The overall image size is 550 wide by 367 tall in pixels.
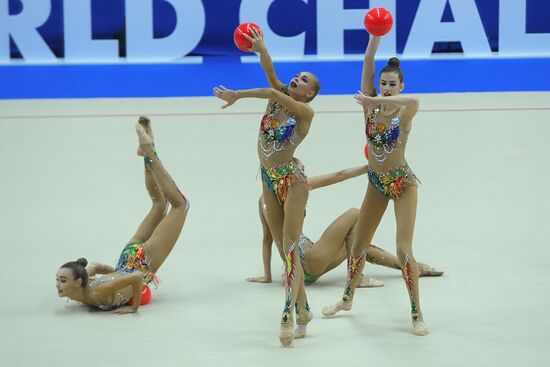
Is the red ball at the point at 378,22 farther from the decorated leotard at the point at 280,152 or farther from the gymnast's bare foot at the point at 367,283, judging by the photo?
the gymnast's bare foot at the point at 367,283

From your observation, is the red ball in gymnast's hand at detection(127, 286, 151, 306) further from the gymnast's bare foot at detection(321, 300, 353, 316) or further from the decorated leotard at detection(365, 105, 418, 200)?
the decorated leotard at detection(365, 105, 418, 200)

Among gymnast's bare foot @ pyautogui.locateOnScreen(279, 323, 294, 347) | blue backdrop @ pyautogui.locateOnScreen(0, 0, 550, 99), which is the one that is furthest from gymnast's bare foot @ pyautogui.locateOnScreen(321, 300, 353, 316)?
blue backdrop @ pyautogui.locateOnScreen(0, 0, 550, 99)

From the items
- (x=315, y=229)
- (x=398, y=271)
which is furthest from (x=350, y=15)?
(x=398, y=271)

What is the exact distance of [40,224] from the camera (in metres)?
7.30

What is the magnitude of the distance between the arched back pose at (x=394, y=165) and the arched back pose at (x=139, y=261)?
4.17 ft

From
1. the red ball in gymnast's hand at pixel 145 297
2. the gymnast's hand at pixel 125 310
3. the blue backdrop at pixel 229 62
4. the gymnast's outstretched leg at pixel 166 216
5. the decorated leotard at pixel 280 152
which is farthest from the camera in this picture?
the blue backdrop at pixel 229 62

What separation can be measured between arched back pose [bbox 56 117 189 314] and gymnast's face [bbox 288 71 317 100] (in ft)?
3.31

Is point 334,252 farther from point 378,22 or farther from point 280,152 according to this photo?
point 378,22

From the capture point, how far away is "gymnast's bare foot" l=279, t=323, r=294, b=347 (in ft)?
16.1

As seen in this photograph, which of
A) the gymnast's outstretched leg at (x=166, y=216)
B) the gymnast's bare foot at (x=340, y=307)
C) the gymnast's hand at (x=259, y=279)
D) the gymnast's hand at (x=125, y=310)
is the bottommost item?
the gymnast's hand at (x=125, y=310)

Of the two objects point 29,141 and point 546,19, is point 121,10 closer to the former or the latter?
point 29,141

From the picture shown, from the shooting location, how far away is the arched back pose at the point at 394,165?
5086mm

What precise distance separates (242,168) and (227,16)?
4.51 m

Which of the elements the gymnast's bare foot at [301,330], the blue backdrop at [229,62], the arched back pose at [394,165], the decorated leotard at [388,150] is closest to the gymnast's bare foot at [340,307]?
the gymnast's bare foot at [301,330]
